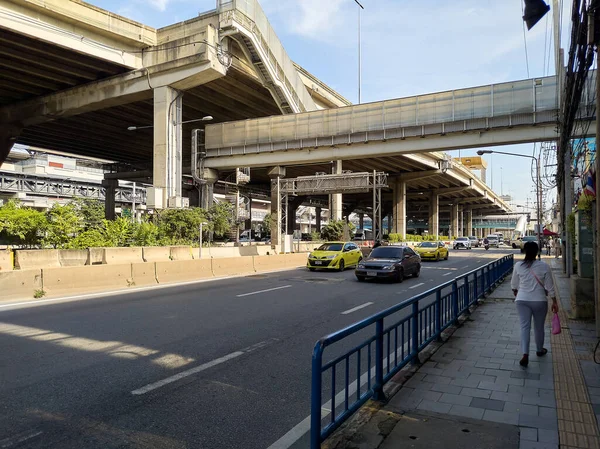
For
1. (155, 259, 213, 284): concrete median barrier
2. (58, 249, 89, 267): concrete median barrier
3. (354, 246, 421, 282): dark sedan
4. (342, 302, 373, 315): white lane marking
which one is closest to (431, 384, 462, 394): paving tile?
(342, 302, 373, 315): white lane marking

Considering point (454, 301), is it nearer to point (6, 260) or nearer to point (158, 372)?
point (158, 372)

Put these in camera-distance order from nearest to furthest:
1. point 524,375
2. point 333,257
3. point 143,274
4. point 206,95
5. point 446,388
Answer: point 446,388, point 524,375, point 143,274, point 333,257, point 206,95

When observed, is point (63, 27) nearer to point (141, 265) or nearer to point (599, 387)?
point (141, 265)

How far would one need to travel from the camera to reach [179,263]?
16.5m

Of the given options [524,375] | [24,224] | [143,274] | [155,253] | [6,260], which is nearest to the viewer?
[524,375]

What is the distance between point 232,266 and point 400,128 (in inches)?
593

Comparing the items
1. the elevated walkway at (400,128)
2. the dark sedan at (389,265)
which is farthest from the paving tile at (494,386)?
the elevated walkway at (400,128)

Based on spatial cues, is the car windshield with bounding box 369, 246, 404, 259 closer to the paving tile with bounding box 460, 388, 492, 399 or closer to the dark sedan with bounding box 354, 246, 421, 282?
the dark sedan with bounding box 354, 246, 421, 282

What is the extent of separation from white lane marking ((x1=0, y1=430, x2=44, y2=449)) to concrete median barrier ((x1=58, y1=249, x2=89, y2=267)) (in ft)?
39.5

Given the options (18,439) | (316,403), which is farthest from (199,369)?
(316,403)

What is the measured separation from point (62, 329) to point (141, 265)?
7.25 m

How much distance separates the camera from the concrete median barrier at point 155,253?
57.3 ft

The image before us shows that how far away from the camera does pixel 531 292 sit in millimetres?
5914

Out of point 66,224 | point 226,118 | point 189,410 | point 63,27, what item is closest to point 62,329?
point 189,410
